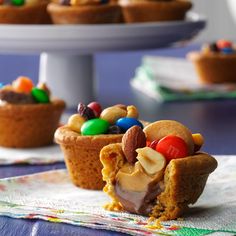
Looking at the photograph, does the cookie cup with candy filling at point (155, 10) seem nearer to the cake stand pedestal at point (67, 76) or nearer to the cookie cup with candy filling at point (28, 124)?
the cake stand pedestal at point (67, 76)

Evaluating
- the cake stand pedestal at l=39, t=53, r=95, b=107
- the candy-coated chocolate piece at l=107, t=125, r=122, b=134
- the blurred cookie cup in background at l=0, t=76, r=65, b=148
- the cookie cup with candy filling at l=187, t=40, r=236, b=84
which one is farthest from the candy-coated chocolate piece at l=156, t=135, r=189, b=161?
the cookie cup with candy filling at l=187, t=40, r=236, b=84

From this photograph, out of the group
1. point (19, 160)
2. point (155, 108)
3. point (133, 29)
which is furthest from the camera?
point (155, 108)

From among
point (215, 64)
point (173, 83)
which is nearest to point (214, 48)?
point (215, 64)

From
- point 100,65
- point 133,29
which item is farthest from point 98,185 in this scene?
point 100,65

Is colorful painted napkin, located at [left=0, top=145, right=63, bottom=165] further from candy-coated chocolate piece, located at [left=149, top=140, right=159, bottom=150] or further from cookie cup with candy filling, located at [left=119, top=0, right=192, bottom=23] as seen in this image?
cookie cup with candy filling, located at [left=119, top=0, right=192, bottom=23]

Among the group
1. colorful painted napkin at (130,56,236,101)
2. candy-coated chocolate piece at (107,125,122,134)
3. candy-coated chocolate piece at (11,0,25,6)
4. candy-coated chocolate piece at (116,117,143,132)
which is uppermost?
candy-coated chocolate piece at (11,0,25,6)

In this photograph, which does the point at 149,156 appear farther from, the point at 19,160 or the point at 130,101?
the point at 130,101
